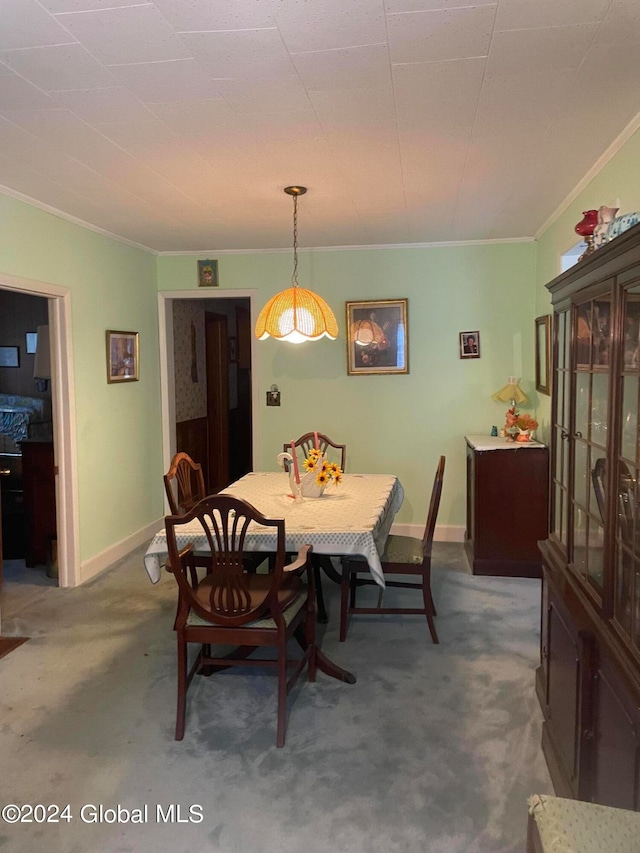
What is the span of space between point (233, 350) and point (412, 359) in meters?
3.24

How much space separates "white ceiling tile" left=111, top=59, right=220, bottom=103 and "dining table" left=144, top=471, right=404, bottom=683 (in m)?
1.74

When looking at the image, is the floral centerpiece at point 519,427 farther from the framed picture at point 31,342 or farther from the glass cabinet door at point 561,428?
the framed picture at point 31,342

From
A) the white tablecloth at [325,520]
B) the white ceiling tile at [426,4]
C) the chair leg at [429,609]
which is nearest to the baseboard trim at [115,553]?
the white tablecloth at [325,520]

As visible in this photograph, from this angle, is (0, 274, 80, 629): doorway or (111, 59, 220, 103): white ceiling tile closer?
(111, 59, 220, 103): white ceiling tile

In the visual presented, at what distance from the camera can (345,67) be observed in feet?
6.92

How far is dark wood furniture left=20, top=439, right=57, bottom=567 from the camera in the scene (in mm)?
4430

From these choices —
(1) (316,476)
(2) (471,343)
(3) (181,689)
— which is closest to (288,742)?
(3) (181,689)

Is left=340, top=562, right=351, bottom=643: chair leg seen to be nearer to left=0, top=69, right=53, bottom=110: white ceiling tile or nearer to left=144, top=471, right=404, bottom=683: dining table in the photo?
left=144, top=471, right=404, bottom=683: dining table

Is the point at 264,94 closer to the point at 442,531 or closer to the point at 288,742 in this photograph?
the point at 288,742

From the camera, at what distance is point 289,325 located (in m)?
3.65

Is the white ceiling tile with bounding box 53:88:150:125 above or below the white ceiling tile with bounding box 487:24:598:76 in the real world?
above

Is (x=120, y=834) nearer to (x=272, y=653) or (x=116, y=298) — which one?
(x=272, y=653)

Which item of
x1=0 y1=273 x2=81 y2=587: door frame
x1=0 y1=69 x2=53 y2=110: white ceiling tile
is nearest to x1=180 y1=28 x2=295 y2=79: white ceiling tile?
x1=0 y1=69 x2=53 y2=110: white ceiling tile

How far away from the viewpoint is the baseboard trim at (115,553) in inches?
176
